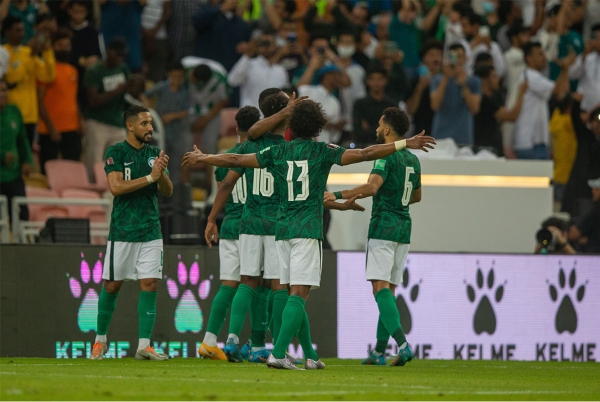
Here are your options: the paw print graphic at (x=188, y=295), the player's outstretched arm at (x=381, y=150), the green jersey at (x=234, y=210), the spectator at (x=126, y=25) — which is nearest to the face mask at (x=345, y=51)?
the spectator at (x=126, y=25)

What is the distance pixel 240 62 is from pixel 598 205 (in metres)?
5.64

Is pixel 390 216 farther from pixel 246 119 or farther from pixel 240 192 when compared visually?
pixel 246 119

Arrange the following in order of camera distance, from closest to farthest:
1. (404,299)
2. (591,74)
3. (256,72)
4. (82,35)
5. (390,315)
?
(390,315) → (404,299) → (82,35) → (256,72) → (591,74)

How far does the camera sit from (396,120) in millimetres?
10320

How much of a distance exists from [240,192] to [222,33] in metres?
7.41

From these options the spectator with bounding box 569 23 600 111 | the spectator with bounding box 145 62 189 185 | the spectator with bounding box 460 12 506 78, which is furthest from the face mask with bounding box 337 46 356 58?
the spectator with bounding box 569 23 600 111

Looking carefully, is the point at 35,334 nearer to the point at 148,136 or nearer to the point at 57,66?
the point at 148,136

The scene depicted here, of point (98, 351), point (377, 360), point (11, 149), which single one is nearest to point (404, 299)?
point (377, 360)

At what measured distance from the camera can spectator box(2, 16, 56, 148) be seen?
14.8 metres

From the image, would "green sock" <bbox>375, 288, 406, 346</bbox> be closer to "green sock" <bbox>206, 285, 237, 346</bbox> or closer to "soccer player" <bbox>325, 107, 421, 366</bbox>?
"soccer player" <bbox>325, 107, 421, 366</bbox>

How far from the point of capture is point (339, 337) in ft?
41.4

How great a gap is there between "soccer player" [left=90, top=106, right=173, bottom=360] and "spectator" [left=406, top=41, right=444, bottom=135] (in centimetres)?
738

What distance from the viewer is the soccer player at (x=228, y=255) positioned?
10.3 metres

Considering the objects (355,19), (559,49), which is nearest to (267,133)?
→ (355,19)
